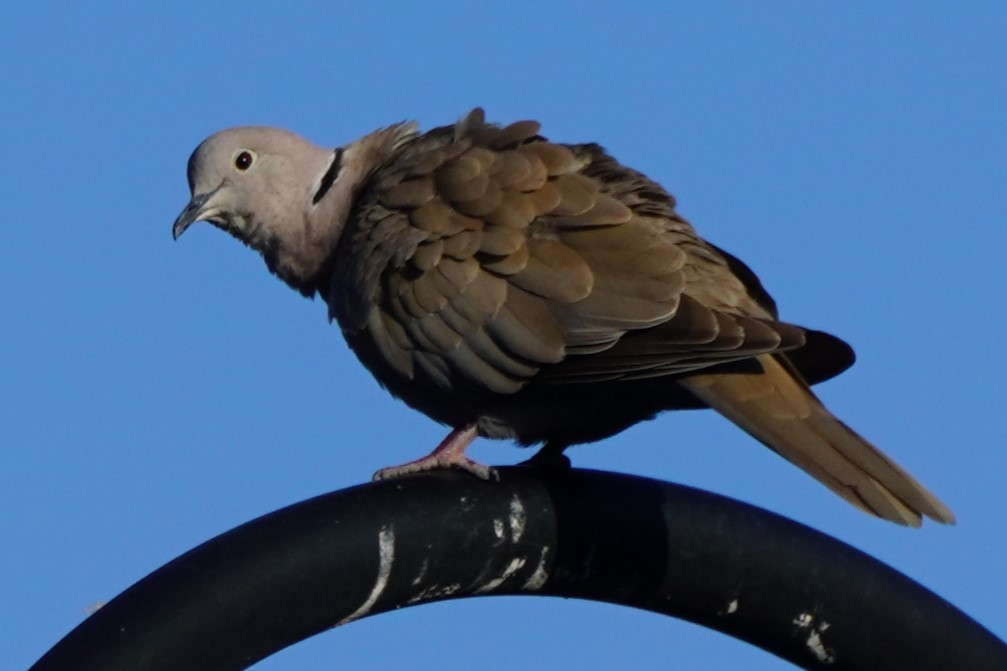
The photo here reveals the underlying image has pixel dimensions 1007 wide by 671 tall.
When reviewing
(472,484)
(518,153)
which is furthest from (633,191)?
(472,484)

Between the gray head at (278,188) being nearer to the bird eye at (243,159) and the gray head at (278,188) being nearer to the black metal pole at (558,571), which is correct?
the bird eye at (243,159)

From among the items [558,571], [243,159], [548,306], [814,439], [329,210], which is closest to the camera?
[558,571]

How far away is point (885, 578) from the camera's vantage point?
346 centimetres

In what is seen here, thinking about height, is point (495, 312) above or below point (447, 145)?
below

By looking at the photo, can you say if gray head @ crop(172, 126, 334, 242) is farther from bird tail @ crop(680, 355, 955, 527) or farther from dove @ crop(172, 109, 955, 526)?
bird tail @ crop(680, 355, 955, 527)

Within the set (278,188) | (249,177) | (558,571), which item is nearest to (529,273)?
(558,571)

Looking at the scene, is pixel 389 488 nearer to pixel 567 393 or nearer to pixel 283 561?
pixel 283 561

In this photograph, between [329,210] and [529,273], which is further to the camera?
[329,210]

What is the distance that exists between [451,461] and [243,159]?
1916 millimetres

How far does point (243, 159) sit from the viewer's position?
19.3ft

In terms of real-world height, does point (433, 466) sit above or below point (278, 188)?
below

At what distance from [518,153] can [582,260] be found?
1.27 feet

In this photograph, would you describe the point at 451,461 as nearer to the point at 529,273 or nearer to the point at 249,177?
the point at 529,273

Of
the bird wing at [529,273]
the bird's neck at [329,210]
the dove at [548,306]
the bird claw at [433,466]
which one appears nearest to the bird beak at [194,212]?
the bird's neck at [329,210]
